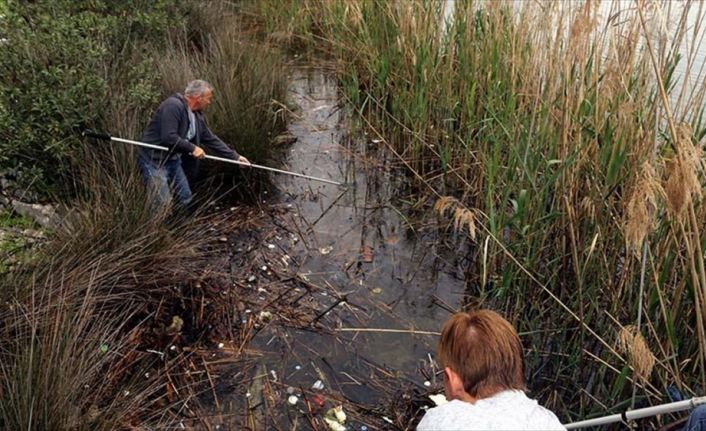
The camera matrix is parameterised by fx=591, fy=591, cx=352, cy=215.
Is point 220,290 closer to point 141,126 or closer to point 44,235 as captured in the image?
point 44,235

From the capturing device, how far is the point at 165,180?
191 inches

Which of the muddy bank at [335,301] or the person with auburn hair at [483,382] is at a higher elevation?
the person with auburn hair at [483,382]

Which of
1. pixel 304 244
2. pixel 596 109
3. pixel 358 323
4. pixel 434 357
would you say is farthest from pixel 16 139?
pixel 596 109

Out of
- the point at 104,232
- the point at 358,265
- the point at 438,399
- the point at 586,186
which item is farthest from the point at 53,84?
the point at 586,186

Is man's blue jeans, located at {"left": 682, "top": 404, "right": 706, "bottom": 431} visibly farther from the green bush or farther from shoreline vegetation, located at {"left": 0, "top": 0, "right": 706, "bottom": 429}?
the green bush

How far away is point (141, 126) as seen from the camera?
5387mm

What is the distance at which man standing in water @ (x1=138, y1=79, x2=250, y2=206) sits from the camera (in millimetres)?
4824

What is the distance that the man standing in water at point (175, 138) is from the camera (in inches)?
190

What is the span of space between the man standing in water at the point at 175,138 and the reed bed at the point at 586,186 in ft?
7.05

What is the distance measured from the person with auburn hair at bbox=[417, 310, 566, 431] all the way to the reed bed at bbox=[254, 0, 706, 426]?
860 mm

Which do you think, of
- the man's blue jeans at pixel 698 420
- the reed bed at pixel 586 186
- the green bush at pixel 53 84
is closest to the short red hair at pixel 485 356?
the man's blue jeans at pixel 698 420

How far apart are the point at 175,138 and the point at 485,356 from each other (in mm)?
3672

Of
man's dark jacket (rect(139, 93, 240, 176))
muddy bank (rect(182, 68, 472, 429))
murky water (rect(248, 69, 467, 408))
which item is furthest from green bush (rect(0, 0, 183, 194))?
murky water (rect(248, 69, 467, 408))

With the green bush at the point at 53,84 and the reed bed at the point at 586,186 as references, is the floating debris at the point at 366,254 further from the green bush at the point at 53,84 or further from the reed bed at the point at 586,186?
the green bush at the point at 53,84
